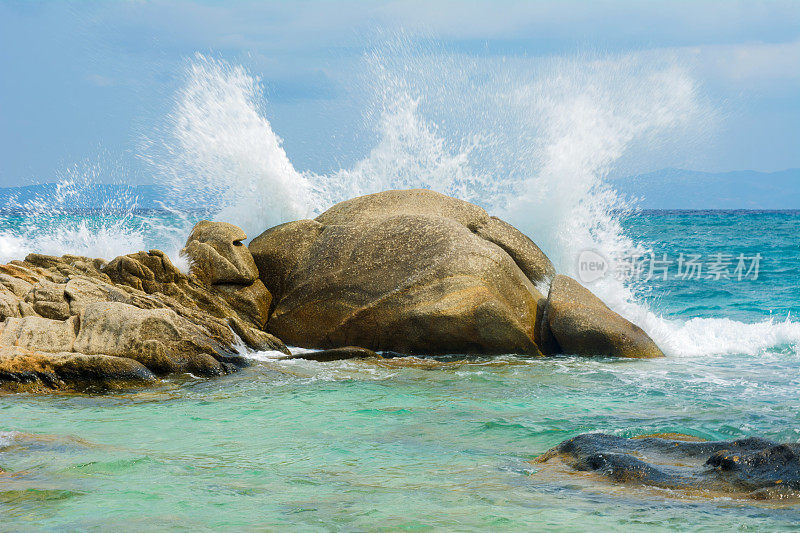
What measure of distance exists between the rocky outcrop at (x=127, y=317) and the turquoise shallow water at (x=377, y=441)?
0.43 metres

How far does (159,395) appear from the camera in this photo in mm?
6602

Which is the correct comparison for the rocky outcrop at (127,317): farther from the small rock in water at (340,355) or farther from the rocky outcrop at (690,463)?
the rocky outcrop at (690,463)

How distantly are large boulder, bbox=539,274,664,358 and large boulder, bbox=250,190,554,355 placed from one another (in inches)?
10.1

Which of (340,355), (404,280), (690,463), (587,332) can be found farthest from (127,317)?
(690,463)

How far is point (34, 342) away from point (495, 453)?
4.79m

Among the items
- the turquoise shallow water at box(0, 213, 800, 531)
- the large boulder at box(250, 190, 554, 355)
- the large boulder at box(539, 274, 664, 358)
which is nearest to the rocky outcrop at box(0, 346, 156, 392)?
the turquoise shallow water at box(0, 213, 800, 531)

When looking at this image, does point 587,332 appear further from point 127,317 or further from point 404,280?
point 127,317

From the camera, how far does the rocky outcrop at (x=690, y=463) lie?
11.7 ft

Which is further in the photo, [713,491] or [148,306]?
[148,306]

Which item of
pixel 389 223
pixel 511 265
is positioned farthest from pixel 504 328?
pixel 389 223

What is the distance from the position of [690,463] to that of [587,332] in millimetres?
5184

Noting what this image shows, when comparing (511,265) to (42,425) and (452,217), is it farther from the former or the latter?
(42,425)

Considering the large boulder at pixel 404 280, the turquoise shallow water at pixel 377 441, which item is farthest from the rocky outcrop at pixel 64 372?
the large boulder at pixel 404 280

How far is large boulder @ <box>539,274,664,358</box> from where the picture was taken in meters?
9.20
